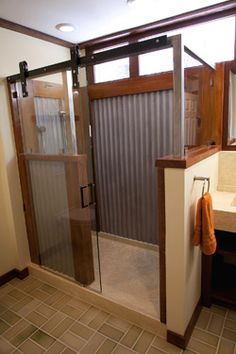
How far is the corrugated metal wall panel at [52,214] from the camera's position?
2.08 meters

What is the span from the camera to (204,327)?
173 centimetres

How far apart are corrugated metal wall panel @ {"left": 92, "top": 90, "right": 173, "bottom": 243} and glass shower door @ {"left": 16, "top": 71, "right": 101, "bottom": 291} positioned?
2.19 feet

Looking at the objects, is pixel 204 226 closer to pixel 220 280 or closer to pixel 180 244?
pixel 180 244

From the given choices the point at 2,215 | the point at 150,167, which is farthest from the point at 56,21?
the point at 2,215

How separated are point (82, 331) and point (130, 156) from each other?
5.43ft

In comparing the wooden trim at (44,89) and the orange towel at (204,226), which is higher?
the wooden trim at (44,89)

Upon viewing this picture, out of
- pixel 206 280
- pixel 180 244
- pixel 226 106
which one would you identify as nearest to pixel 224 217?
pixel 180 244

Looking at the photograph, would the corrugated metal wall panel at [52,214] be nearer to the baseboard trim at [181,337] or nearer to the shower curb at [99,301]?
the shower curb at [99,301]

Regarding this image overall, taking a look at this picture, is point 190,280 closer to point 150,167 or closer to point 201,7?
point 150,167

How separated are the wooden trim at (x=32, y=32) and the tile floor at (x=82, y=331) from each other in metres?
2.35

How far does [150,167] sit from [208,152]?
2.74ft

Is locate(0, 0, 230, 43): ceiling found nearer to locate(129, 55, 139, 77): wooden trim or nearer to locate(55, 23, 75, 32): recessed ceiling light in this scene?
locate(55, 23, 75, 32): recessed ceiling light

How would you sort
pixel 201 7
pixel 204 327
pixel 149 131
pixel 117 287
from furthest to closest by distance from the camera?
1. pixel 149 131
2. pixel 117 287
3. pixel 201 7
4. pixel 204 327

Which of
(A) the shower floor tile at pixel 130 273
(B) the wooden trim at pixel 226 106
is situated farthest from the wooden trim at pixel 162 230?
(B) the wooden trim at pixel 226 106
